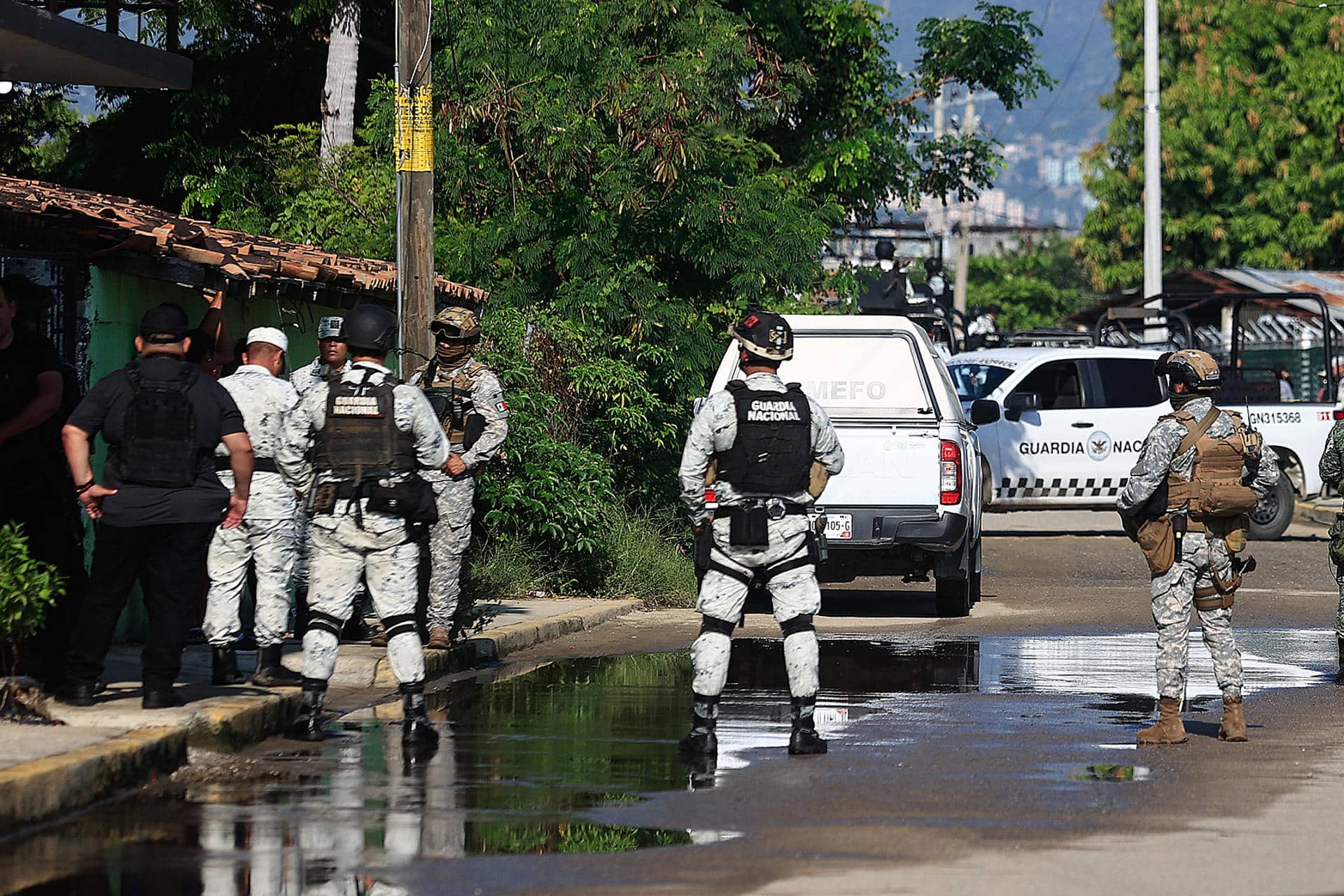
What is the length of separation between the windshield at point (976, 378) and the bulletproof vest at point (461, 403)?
11370 mm

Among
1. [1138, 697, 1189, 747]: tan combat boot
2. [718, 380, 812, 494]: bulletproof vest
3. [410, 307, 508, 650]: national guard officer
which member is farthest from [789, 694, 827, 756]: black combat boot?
[410, 307, 508, 650]: national guard officer

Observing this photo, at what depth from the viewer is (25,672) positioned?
8680mm

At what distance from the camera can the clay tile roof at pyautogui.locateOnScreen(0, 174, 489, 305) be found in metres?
9.86

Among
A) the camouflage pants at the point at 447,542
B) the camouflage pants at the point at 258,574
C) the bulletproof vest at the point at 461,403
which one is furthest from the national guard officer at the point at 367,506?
the camouflage pants at the point at 447,542

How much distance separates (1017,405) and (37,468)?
13.5 m

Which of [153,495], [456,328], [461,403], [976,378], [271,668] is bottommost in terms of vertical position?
[271,668]

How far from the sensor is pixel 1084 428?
68.5ft

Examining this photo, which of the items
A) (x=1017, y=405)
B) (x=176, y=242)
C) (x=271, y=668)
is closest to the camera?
(x=271, y=668)

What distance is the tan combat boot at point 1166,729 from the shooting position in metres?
8.57

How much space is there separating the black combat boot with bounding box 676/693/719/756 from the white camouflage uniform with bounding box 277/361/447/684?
47.5 inches

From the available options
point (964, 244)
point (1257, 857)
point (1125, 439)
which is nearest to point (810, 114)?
point (1125, 439)

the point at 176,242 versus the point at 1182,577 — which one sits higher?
the point at 176,242

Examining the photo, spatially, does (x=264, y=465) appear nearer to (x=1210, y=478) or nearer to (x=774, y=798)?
(x=774, y=798)

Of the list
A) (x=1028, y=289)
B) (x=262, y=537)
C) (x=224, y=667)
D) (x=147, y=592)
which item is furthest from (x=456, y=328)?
(x=1028, y=289)
